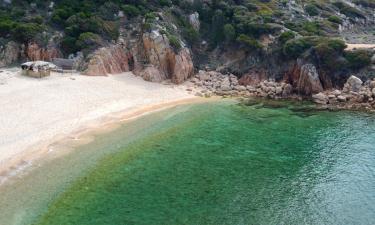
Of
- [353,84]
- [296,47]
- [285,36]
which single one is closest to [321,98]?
[353,84]

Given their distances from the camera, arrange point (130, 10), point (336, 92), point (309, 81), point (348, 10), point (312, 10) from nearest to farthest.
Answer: point (336, 92)
point (309, 81)
point (130, 10)
point (312, 10)
point (348, 10)

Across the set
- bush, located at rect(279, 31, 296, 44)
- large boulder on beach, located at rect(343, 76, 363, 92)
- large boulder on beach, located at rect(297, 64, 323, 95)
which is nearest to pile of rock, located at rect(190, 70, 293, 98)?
large boulder on beach, located at rect(297, 64, 323, 95)

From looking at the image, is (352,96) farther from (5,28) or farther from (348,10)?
(5,28)

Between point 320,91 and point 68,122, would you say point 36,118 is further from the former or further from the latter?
point 320,91

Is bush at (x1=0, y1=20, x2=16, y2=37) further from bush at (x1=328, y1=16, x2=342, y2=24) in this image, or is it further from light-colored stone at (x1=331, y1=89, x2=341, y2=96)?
bush at (x1=328, y1=16, x2=342, y2=24)

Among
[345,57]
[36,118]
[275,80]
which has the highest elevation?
[345,57]

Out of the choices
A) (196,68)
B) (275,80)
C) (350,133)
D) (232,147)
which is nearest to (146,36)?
(196,68)

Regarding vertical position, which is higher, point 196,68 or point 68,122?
point 196,68
